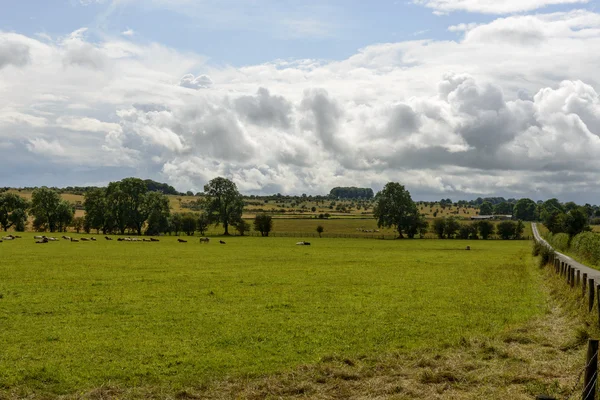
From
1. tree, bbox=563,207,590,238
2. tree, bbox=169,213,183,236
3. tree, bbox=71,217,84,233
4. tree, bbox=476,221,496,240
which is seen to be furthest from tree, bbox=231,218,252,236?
tree, bbox=563,207,590,238

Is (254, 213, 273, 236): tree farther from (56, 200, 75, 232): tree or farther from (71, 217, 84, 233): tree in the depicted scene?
(71, 217, 84, 233): tree

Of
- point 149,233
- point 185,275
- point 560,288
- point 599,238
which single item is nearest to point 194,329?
point 185,275

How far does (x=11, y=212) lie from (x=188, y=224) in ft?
136

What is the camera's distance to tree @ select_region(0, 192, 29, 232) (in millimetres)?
122375

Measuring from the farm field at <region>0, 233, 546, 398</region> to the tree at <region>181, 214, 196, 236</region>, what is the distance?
10210 cm

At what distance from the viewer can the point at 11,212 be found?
12394cm

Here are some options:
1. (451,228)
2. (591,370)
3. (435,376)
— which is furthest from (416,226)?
(591,370)

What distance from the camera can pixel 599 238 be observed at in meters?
50.2

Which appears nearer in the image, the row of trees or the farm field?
the farm field

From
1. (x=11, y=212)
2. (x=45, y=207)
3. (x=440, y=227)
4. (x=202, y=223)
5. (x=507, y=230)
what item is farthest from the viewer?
(x=507, y=230)

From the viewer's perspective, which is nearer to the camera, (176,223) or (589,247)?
(589,247)

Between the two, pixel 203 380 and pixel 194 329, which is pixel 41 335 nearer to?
pixel 194 329

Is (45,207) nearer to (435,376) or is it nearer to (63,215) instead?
(63,215)

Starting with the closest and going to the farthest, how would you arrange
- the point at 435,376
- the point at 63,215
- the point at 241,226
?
the point at 435,376, the point at 241,226, the point at 63,215
